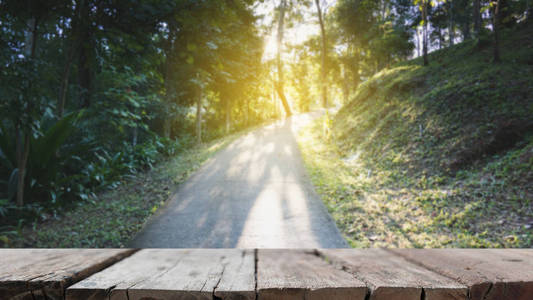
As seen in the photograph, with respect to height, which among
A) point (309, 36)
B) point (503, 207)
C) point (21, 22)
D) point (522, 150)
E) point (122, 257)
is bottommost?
point (503, 207)

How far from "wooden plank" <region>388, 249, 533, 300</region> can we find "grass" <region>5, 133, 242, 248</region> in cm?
331

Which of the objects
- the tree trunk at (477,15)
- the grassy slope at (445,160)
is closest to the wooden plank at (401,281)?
the grassy slope at (445,160)

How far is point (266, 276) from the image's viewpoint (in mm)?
571

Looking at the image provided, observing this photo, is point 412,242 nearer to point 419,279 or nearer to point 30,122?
point 419,279

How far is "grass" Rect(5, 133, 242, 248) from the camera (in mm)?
3125

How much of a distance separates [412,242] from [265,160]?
488 centimetres

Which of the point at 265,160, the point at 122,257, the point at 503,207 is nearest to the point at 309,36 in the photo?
the point at 265,160

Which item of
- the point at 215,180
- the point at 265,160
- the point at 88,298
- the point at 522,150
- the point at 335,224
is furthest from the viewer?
the point at 265,160

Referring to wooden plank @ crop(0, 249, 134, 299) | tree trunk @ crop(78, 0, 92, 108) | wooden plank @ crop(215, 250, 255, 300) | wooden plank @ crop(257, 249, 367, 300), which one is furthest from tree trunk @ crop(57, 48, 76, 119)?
wooden plank @ crop(257, 249, 367, 300)

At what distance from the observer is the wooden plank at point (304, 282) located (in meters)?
0.48

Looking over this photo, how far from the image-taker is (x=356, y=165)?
21.5 ft

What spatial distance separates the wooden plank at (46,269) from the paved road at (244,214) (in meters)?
2.24

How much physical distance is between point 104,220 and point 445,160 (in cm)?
590

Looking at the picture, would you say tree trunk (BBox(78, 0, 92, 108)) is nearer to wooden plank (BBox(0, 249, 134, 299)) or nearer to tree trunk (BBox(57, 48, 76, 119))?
tree trunk (BBox(57, 48, 76, 119))
